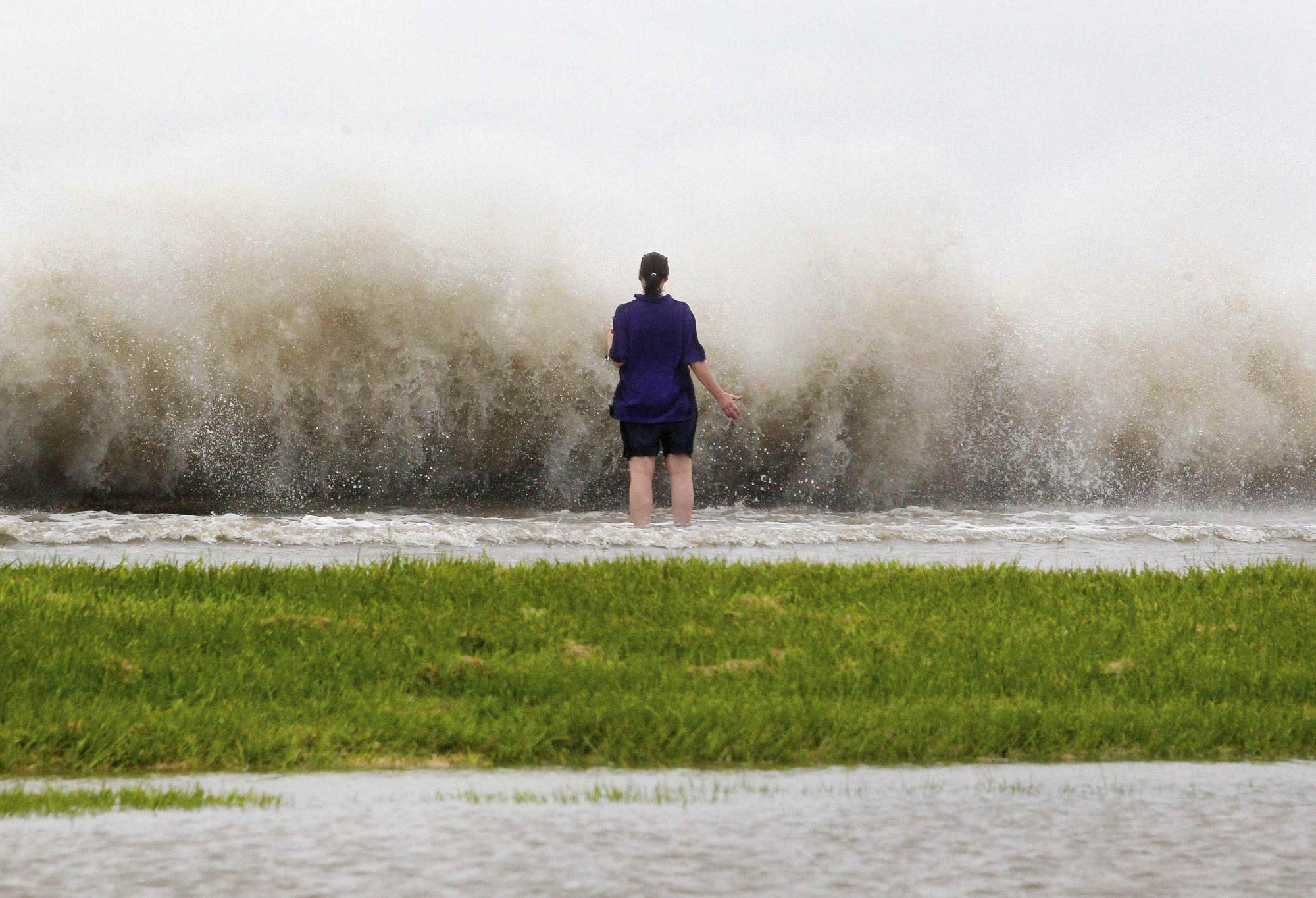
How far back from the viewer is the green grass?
12.0 feet

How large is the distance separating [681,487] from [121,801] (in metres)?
7.27

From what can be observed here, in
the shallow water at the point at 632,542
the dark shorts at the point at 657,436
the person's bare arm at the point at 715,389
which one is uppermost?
the person's bare arm at the point at 715,389

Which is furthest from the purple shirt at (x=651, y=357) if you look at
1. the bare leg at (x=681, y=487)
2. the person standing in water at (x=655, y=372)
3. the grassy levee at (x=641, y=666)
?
the grassy levee at (x=641, y=666)

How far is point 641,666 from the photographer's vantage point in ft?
18.1

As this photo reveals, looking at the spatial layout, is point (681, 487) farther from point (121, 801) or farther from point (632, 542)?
point (121, 801)

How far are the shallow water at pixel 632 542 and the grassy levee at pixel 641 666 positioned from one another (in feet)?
4.05

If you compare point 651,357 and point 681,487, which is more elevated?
point 651,357

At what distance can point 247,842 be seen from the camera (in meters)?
3.30

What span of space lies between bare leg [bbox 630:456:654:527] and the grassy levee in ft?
9.34

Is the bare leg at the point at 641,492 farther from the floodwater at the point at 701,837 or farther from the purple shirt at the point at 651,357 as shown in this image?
the floodwater at the point at 701,837

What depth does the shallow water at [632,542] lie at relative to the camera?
29.9ft

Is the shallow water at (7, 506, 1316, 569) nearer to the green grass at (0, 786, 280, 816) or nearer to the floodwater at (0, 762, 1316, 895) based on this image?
the green grass at (0, 786, 280, 816)

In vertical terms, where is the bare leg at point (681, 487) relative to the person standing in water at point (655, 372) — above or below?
below

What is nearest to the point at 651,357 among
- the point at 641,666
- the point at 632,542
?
the point at 632,542
